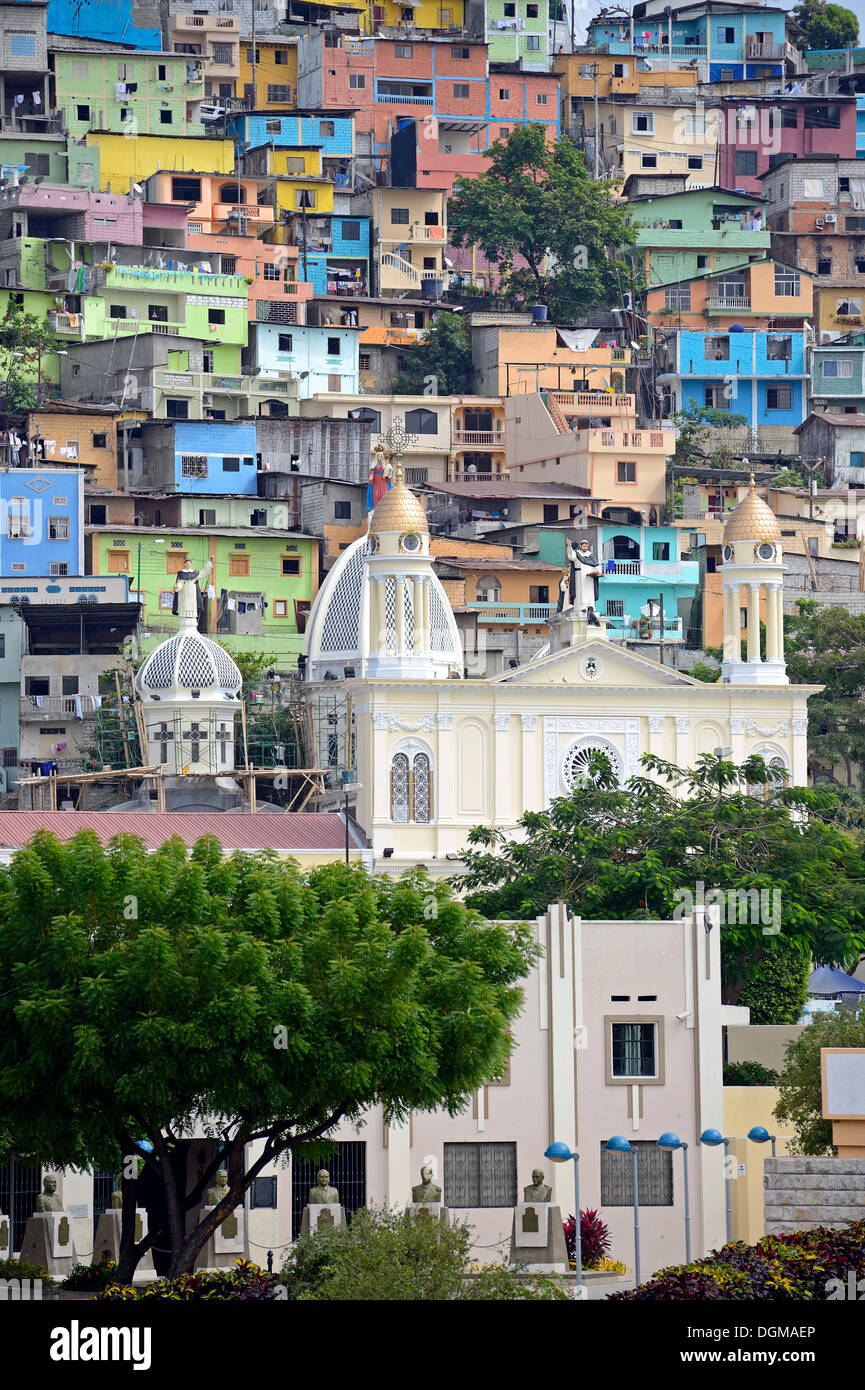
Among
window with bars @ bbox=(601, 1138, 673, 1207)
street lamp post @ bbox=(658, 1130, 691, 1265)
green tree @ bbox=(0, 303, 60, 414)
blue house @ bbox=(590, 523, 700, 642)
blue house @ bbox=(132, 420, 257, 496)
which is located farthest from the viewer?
green tree @ bbox=(0, 303, 60, 414)

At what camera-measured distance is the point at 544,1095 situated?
1697 inches

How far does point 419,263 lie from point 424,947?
2971 inches

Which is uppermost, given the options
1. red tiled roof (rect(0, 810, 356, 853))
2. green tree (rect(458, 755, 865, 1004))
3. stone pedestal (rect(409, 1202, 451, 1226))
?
red tiled roof (rect(0, 810, 356, 853))

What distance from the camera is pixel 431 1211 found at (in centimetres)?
3875

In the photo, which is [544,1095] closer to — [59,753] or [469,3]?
[59,753]

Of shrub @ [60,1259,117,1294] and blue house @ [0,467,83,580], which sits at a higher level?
blue house @ [0,467,83,580]

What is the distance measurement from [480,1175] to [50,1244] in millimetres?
7657

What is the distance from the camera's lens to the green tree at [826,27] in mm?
126375

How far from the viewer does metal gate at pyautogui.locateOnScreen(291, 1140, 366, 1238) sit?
4159 cm

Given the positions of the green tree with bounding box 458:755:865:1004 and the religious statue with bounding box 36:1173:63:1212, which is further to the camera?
the green tree with bounding box 458:755:865:1004

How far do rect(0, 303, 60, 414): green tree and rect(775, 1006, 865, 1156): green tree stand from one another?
5531cm

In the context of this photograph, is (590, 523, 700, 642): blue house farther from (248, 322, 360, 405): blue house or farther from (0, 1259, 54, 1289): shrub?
(0, 1259, 54, 1289): shrub

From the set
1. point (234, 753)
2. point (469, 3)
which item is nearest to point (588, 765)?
point (234, 753)

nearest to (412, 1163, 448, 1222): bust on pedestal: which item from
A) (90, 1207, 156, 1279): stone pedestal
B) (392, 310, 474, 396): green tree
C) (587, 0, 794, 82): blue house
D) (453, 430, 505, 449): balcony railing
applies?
(90, 1207, 156, 1279): stone pedestal
